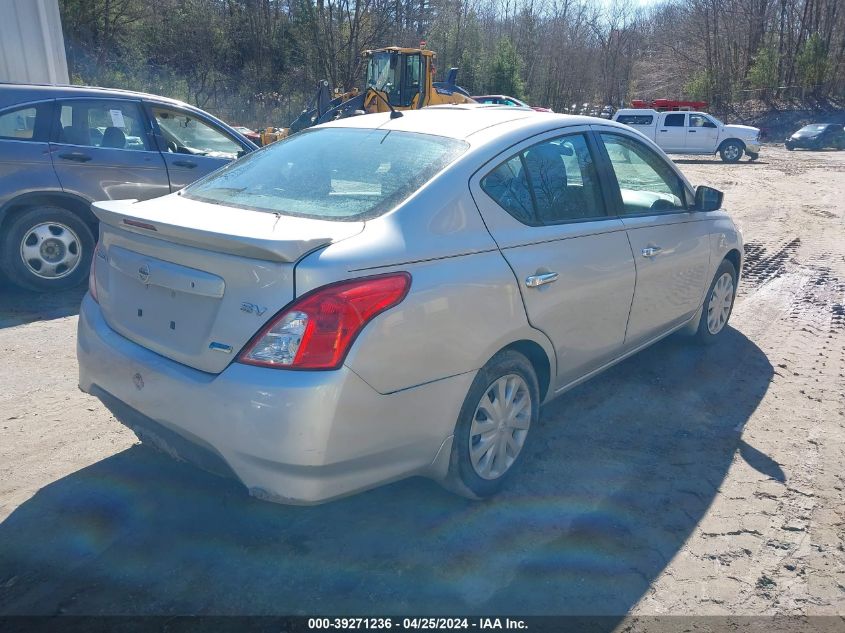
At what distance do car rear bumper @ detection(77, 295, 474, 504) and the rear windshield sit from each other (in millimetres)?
766

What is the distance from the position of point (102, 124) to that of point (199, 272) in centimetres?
475

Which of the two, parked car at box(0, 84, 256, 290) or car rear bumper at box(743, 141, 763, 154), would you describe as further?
car rear bumper at box(743, 141, 763, 154)

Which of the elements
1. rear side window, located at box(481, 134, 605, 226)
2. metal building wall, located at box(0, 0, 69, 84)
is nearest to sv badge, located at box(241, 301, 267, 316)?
rear side window, located at box(481, 134, 605, 226)

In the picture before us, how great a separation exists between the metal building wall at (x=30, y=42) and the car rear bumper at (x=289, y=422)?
8202 millimetres

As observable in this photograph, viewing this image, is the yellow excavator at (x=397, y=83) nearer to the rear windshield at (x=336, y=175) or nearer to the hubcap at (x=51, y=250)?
the hubcap at (x=51, y=250)

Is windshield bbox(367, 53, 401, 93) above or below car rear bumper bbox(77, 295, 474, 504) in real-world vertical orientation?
above

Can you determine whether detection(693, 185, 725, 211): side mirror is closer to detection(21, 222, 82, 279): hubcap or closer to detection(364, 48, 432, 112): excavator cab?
detection(21, 222, 82, 279): hubcap

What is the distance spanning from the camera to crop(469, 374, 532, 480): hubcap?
3191mm

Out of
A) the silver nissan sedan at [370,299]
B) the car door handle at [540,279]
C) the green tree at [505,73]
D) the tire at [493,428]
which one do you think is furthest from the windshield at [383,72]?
the green tree at [505,73]

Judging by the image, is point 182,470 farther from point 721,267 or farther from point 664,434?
point 721,267

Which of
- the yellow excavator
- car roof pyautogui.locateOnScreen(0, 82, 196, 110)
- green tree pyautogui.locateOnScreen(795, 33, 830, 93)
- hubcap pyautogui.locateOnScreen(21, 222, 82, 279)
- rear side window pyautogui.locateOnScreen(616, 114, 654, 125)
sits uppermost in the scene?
green tree pyautogui.locateOnScreen(795, 33, 830, 93)

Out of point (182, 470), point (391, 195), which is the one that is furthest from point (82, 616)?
point (391, 195)

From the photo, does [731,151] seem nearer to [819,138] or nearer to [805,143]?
[805,143]

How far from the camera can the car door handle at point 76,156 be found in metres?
6.27
